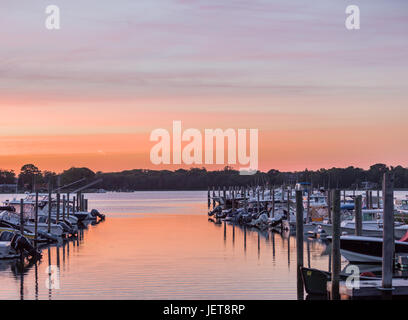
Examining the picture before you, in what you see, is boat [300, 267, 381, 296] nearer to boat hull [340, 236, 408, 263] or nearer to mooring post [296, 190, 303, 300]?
mooring post [296, 190, 303, 300]

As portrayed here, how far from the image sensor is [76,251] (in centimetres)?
4928

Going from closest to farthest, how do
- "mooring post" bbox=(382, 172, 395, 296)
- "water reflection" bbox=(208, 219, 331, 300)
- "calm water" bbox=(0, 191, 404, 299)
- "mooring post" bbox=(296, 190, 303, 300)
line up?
"mooring post" bbox=(382, 172, 395, 296) < "mooring post" bbox=(296, 190, 303, 300) < "calm water" bbox=(0, 191, 404, 299) < "water reflection" bbox=(208, 219, 331, 300)

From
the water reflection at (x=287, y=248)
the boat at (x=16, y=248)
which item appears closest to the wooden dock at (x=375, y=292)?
the water reflection at (x=287, y=248)

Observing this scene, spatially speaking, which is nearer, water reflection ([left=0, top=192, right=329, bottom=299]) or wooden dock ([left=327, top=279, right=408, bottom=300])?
wooden dock ([left=327, top=279, right=408, bottom=300])

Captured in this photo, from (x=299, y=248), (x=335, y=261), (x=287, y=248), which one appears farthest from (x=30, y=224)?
(x=335, y=261)

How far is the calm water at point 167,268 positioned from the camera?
3073cm

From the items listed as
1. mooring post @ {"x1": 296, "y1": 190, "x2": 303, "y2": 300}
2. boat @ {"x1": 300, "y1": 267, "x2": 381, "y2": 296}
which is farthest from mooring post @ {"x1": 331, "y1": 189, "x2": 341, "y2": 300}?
mooring post @ {"x1": 296, "y1": 190, "x2": 303, "y2": 300}

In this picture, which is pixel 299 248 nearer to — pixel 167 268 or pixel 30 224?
pixel 167 268

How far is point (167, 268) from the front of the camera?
38750 mm

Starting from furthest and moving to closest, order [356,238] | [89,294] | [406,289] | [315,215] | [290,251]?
[315,215], [290,251], [356,238], [89,294], [406,289]

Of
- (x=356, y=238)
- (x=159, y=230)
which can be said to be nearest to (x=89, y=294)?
(x=356, y=238)

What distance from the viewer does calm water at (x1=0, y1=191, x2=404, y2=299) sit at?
3073 cm
